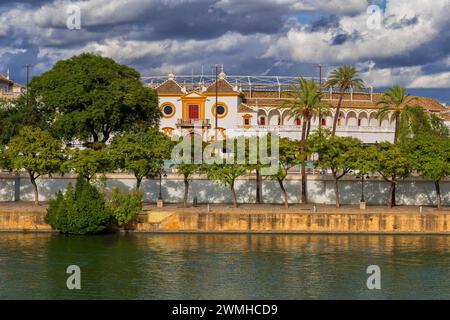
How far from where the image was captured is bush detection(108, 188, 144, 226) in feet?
201

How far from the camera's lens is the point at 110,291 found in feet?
147

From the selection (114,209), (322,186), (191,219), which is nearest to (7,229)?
(114,209)

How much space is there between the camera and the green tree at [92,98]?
2840 inches

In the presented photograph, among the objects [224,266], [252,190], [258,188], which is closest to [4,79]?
[252,190]

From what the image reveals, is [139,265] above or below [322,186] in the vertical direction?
below

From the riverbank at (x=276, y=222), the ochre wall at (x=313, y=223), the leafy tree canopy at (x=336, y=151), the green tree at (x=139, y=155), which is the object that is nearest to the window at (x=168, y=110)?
the green tree at (x=139, y=155)

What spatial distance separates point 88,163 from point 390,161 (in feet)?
69.9

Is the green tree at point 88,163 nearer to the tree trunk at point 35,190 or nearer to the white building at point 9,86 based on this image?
the tree trunk at point 35,190

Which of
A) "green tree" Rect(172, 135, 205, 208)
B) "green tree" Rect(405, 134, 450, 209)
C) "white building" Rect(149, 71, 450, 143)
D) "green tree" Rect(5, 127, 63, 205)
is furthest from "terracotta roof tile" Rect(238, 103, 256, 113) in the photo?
"green tree" Rect(5, 127, 63, 205)

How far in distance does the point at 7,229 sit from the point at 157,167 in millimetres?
11308

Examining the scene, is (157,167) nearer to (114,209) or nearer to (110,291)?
(114,209)

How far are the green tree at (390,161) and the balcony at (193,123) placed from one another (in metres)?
30.7

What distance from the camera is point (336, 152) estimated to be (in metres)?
64.9

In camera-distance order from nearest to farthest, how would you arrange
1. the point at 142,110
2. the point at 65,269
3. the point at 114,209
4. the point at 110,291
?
the point at 110,291 → the point at 65,269 → the point at 114,209 → the point at 142,110
